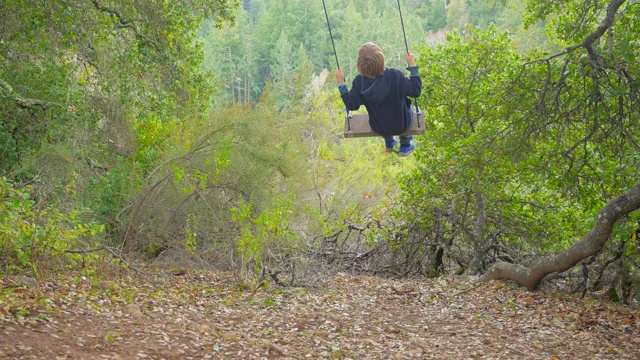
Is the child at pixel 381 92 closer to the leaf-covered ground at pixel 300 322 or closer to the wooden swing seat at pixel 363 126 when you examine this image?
the wooden swing seat at pixel 363 126

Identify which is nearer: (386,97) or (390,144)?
(386,97)

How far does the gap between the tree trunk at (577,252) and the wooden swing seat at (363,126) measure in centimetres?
211

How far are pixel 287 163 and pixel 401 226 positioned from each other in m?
2.26

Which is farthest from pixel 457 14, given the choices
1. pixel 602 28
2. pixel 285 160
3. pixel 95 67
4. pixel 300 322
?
pixel 300 322

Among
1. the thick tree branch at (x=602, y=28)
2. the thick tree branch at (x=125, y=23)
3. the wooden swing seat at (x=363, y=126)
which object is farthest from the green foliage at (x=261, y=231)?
the thick tree branch at (x=602, y=28)

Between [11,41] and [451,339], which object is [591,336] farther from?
[11,41]

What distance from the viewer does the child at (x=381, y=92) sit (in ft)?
23.9

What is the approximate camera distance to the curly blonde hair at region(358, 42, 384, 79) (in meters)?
7.23

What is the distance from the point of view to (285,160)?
12.4m

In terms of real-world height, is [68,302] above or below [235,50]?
below

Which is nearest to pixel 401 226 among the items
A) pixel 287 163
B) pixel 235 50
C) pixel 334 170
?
pixel 287 163

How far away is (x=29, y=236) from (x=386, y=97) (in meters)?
3.76

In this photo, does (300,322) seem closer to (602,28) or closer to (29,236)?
(29,236)

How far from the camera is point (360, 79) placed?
754 centimetres
